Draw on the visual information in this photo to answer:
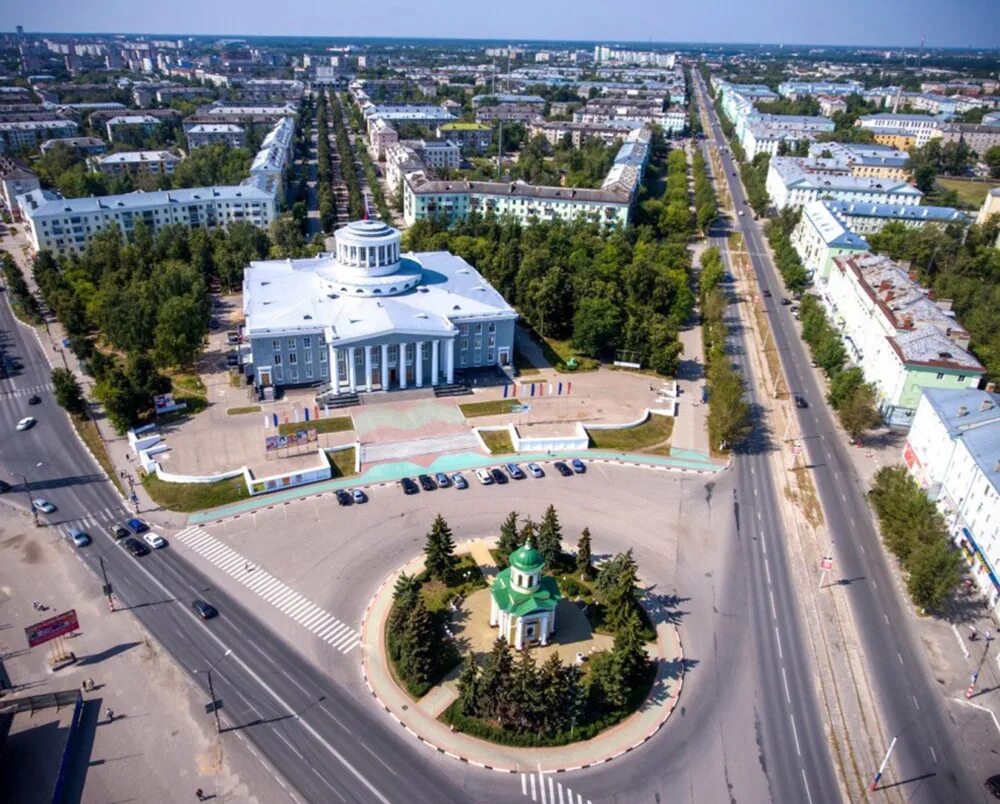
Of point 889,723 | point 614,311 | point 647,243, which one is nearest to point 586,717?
point 889,723

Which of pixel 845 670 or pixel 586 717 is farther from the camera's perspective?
pixel 845 670

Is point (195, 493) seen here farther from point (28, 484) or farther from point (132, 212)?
point (132, 212)

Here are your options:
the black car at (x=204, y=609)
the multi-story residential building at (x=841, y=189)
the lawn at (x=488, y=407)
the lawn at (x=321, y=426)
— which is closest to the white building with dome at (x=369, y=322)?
the lawn at (x=321, y=426)

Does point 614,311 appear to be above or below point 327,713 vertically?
above

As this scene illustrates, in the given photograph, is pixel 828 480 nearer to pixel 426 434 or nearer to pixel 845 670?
pixel 845 670

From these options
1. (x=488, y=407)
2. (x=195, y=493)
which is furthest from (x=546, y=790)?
(x=488, y=407)

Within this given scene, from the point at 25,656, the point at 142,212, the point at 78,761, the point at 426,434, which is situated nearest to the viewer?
the point at 78,761
